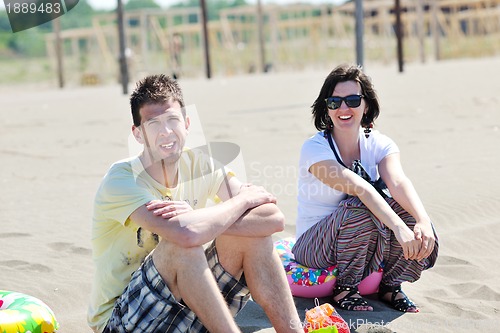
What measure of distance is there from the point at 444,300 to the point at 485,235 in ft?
4.25

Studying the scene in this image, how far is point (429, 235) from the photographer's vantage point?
4.02 m

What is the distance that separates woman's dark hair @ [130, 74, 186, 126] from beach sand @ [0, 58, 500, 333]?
1.14 metres

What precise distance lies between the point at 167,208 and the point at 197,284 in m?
0.34

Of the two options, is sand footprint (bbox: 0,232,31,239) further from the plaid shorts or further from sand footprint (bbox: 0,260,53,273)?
the plaid shorts

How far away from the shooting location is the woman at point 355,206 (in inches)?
161

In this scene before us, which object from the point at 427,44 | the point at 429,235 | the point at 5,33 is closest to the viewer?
the point at 429,235

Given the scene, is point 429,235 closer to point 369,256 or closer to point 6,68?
point 369,256

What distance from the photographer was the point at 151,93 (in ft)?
11.7

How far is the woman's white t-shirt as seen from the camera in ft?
14.2

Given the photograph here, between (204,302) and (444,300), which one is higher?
(204,302)

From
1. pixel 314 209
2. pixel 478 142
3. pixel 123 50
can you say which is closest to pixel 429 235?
pixel 314 209

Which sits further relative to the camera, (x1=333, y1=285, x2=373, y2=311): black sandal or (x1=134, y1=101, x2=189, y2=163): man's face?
(x1=333, y1=285, x2=373, y2=311): black sandal

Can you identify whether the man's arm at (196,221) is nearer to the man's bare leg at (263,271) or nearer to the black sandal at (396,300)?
the man's bare leg at (263,271)

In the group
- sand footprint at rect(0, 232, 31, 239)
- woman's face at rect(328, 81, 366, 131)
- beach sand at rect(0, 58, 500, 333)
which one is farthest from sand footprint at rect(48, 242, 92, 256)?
woman's face at rect(328, 81, 366, 131)
